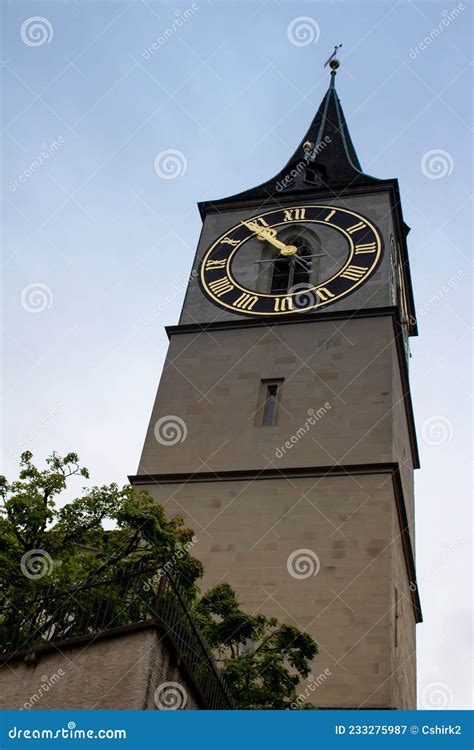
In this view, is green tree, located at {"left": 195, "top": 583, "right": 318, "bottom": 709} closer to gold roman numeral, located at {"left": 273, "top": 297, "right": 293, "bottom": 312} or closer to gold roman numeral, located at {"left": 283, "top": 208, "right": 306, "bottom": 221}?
gold roman numeral, located at {"left": 273, "top": 297, "right": 293, "bottom": 312}

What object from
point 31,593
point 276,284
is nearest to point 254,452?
point 276,284

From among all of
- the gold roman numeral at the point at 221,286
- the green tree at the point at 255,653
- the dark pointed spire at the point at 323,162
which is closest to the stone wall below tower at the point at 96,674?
the green tree at the point at 255,653

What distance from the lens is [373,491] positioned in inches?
668

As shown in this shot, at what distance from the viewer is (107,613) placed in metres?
8.61

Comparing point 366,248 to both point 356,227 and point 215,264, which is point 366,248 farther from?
point 215,264

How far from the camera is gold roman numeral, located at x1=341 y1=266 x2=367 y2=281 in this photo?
2184cm

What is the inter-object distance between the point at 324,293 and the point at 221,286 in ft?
8.47

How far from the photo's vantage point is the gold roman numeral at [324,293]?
21.5 m

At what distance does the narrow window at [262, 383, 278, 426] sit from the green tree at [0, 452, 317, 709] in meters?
7.50

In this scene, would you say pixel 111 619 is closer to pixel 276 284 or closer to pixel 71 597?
pixel 71 597

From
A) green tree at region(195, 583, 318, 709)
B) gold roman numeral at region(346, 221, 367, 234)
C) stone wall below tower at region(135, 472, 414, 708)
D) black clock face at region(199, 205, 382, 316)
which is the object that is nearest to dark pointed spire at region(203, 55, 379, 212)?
black clock face at region(199, 205, 382, 316)

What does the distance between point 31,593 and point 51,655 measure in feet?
3.92

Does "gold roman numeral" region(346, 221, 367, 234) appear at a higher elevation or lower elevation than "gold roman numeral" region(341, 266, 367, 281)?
higher

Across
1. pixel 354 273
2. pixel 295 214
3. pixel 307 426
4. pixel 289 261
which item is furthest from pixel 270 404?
pixel 295 214
